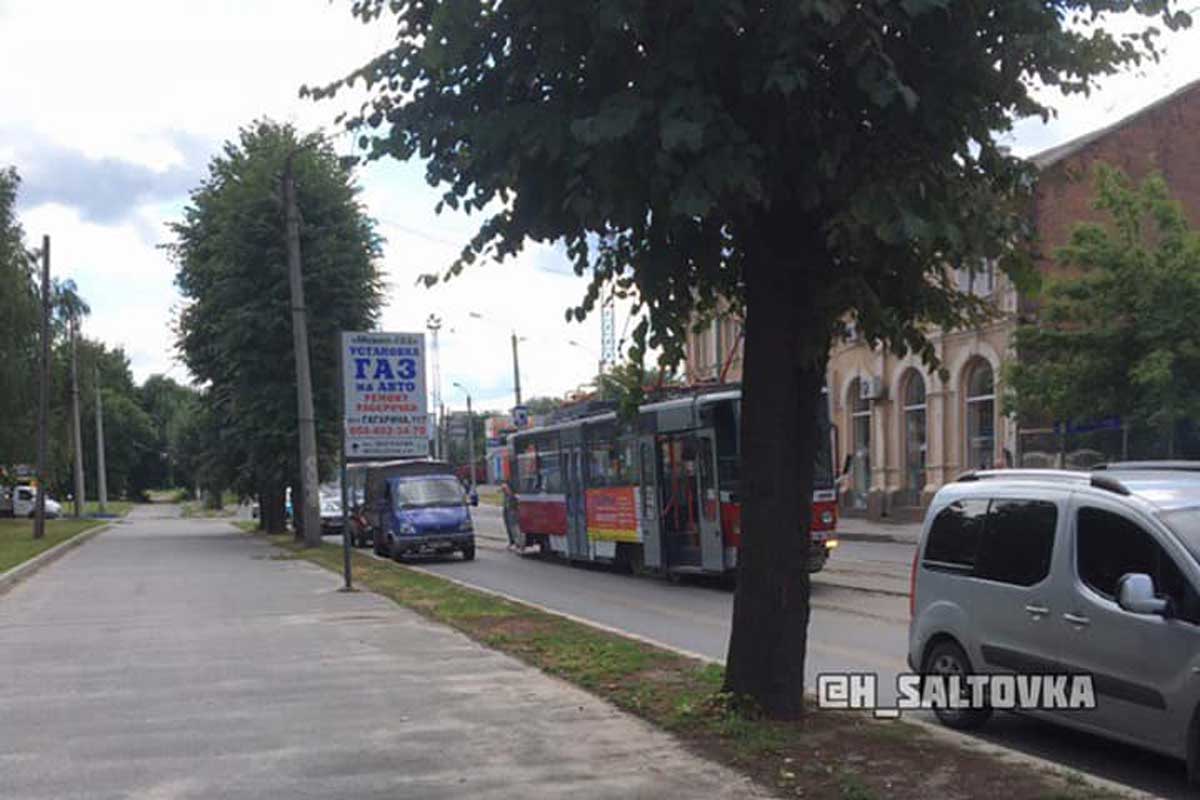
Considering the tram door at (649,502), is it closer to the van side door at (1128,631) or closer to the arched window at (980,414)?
the van side door at (1128,631)

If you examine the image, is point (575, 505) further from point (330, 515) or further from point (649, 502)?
point (330, 515)

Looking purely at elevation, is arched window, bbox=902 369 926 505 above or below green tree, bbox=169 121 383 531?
below

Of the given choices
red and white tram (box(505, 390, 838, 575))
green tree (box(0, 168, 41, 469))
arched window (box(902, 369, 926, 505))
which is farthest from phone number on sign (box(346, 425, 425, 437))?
green tree (box(0, 168, 41, 469))

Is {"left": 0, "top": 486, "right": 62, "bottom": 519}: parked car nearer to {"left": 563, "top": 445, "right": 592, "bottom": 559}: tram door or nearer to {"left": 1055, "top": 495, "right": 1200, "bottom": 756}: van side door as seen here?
{"left": 563, "top": 445, "right": 592, "bottom": 559}: tram door

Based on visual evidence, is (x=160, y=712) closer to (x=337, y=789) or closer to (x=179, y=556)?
(x=337, y=789)

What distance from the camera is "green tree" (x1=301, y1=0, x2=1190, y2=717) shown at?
5.84 m

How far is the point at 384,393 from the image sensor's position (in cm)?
1850

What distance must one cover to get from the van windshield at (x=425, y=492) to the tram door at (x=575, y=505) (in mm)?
3962

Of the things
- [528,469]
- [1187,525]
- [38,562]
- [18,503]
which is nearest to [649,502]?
[528,469]

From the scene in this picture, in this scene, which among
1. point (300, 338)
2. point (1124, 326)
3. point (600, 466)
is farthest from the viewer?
point (300, 338)

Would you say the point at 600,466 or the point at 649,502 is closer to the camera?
the point at 649,502

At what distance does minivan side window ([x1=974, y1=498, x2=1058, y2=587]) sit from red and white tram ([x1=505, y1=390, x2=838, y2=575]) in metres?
6.82

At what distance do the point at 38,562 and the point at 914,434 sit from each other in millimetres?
25851

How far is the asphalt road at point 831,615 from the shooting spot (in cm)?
741
